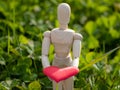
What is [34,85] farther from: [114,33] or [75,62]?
[114,33]

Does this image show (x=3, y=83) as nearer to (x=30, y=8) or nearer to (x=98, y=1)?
(x=30, y=8)

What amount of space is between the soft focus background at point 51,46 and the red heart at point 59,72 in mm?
230

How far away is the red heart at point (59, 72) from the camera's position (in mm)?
1636

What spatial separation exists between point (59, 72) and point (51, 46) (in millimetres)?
657

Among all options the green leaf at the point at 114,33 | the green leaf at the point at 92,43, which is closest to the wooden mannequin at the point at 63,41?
the green leaf at the point at 92,43

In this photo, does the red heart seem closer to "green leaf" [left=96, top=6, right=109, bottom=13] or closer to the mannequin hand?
the mannequin hand

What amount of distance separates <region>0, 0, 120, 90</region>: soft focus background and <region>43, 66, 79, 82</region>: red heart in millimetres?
230

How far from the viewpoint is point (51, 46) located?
A: 2307 mm

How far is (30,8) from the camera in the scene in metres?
3.17

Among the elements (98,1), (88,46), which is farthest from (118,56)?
(98,1)

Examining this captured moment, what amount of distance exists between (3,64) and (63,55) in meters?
0.42

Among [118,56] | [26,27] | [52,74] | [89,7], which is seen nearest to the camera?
[52,74]

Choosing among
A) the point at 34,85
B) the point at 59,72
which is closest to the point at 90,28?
the point at 34,85

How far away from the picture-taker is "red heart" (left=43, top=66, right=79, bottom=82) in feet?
5.37
